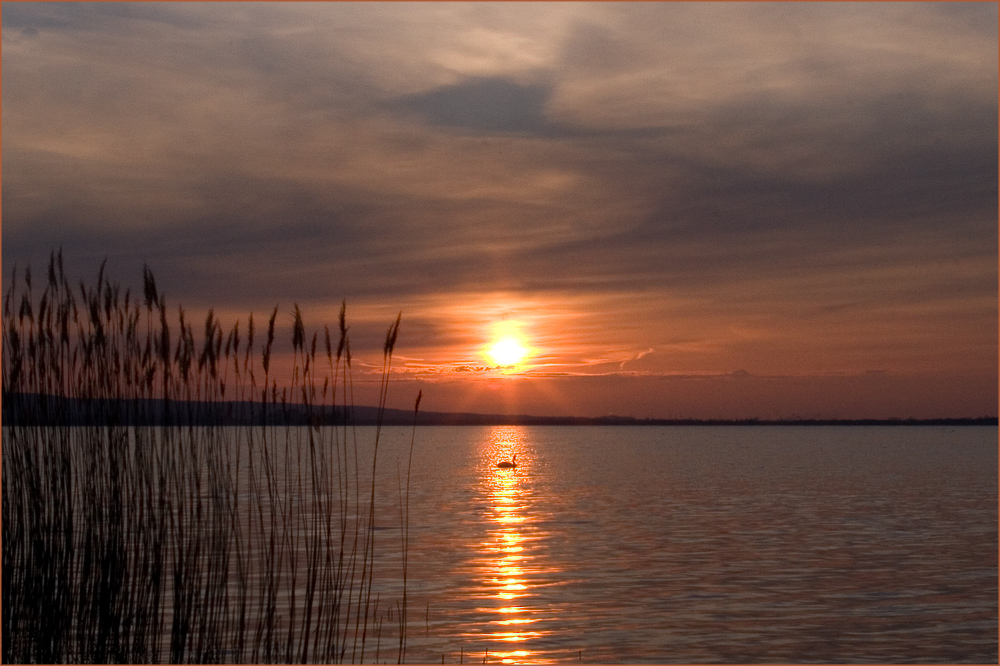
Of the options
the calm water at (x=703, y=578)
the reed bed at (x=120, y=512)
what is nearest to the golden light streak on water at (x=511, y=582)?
the calm water at (x=703, y=578)

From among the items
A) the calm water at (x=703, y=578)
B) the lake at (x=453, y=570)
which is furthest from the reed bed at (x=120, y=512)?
the calm water at (x=703, y=578)

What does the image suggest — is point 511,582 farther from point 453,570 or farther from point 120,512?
point 120,512

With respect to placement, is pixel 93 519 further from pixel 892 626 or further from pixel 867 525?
pixel 867 525

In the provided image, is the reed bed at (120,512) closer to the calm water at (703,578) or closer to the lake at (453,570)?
the lake at (453,570)

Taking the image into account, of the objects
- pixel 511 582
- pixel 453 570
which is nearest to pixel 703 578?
pixel 511 582

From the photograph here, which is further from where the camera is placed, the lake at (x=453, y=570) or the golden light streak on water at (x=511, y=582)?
the golden light streak on water at (x=511, y=582)

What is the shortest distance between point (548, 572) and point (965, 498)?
27.1m

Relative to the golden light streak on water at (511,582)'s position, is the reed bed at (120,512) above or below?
above

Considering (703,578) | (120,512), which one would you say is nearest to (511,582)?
(703,578)

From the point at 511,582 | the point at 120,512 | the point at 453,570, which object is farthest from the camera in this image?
the point at 453,570

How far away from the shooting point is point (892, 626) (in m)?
14.2

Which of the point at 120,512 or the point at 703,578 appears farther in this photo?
the point at 703,578

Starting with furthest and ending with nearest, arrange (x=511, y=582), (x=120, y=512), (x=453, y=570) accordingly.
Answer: (x=453, y=570) < (x=511, y=582) < (x=120, y=512)

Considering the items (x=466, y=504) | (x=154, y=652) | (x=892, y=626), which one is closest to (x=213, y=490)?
(x=154, y=652)
